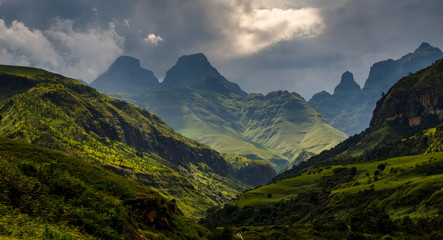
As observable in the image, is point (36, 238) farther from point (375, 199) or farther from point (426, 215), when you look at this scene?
point (375, 199)

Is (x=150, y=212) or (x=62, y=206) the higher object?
(x=62, y=206)

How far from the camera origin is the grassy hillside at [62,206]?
1224 inches

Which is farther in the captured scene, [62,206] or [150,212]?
[150,212]

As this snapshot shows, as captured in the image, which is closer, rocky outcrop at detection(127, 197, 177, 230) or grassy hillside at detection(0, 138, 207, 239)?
grassy hillside at detection(0, 138, 207, 239)

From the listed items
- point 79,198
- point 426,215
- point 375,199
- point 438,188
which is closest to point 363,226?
point 426,215

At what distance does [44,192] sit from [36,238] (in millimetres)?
16419

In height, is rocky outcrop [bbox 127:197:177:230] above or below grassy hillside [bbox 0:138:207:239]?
below

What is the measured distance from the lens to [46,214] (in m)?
35.5

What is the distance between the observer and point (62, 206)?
40250 millimetres

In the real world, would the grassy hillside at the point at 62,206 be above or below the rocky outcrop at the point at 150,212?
above

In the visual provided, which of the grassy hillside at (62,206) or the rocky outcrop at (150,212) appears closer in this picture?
the grassy hillside at (62,206)

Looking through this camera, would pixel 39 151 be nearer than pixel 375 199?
Yes

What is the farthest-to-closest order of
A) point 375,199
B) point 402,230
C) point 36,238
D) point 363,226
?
point 375,199, point 363,226, point 402,230, point 36,238

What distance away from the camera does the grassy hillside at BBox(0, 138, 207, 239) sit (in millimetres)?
31088
